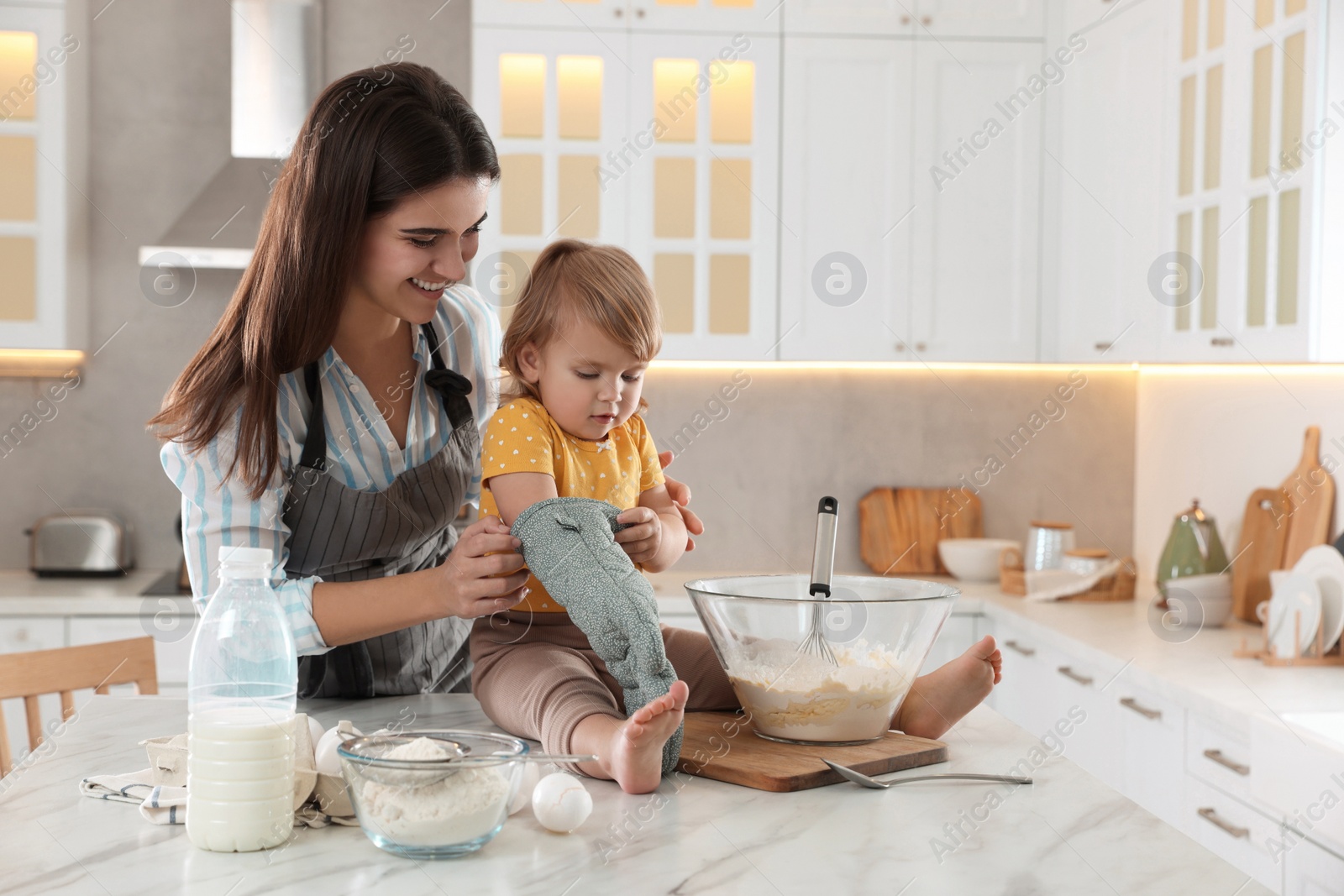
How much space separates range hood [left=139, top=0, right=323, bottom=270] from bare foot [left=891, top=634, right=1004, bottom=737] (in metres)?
2.29

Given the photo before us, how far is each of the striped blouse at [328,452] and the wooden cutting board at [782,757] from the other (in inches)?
15.7

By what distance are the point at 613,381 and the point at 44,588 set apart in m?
2.13

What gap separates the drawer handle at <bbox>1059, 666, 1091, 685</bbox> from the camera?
2.39 m

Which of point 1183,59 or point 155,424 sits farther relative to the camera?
point 1183,59

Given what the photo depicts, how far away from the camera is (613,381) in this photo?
1.30 meters

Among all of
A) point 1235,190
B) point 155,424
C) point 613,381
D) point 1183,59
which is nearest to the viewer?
point 155,424

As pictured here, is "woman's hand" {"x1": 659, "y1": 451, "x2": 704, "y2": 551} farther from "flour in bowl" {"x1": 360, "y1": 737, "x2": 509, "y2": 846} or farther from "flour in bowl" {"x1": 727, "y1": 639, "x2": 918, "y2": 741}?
"flour in bowl" {"x1": 360, "y1": 737, "x2": 509, "y2": 846}

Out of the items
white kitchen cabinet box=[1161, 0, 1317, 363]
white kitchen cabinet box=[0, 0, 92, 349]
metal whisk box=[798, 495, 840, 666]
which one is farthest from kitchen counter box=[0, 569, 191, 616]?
white kitchen cabinet box=[1161, 0, 1317, 363]

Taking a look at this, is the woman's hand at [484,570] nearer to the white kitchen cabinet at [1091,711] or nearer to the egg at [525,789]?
the egg at [525,789]

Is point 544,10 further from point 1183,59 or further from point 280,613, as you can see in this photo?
point 280,613

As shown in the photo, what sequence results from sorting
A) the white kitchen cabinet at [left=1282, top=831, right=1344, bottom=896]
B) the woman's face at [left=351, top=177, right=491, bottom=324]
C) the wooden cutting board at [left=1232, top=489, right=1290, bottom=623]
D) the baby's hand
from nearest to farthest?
the baby's hand
the woman's face at [left=351, top=177, right=491, bottom=324]
the white kitchen cabinet at [left=1282, top=831, right=1344, bottom=896]
the wooden cutting board at [left=1232, top=489, right=1290, bottom=623]

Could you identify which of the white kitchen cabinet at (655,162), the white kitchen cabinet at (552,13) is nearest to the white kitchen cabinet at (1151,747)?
the white kitchen cabinet at (655,162)

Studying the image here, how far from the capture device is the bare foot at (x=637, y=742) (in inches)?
35.5

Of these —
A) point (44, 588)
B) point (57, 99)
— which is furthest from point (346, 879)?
point (57, 99)
